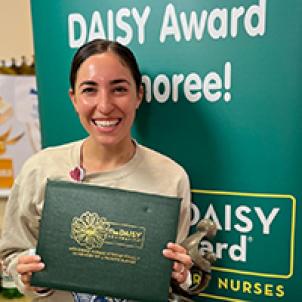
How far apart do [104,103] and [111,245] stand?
29 centimetres

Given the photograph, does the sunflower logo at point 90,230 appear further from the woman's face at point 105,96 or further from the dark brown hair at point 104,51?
the dark brown hair at point 104,51

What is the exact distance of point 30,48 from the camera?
186 centimetres

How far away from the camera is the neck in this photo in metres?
1.03

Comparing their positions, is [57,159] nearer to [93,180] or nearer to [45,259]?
[93,180]

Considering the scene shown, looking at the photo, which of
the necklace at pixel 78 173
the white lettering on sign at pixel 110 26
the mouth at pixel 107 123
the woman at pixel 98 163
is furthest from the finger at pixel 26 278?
the white lettering on sign at pixel 110 26

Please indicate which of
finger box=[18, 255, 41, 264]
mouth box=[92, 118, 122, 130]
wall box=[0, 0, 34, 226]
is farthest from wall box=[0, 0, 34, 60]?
finger box=[18, 255, 41, 264]

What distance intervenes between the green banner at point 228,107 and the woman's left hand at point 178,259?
0.19m

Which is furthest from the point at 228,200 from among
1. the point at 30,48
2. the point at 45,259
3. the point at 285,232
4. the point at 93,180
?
the point at 30,48

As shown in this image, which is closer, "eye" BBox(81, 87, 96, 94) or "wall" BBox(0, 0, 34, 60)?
"eye" BBox(81, 87, 96, 94)

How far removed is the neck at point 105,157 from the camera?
103cm

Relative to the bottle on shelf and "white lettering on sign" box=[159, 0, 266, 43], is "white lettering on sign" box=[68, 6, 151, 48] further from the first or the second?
the bottle on shelf

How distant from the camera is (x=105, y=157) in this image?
1040 millimetres

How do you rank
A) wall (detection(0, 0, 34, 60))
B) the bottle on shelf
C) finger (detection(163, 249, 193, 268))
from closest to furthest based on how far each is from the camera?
finger (detection(163, 249, 193, 268))
wall (detection(0, 0, 34, 60))
the bottle on shelf

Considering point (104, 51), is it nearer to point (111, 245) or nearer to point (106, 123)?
point (106, 123)
